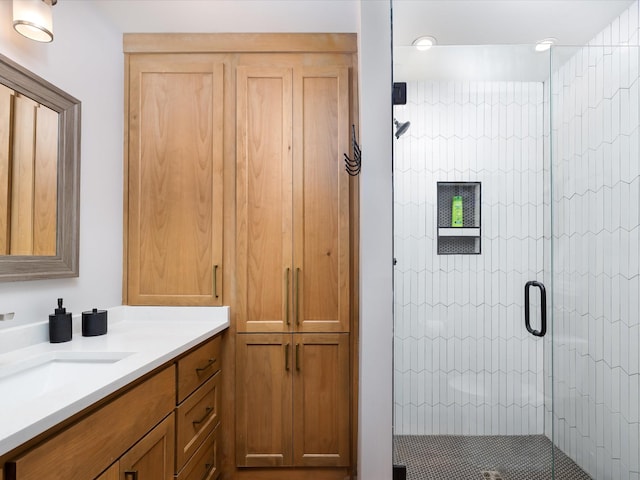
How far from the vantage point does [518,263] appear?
1.73 m

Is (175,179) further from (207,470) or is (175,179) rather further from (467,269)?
(467,269)

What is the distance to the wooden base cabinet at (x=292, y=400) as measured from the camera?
1952 millimetres

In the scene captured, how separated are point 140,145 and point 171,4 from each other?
72 centimetres

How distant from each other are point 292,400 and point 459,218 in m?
1.26

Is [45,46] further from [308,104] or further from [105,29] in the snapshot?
[308,104]

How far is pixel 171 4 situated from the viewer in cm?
183

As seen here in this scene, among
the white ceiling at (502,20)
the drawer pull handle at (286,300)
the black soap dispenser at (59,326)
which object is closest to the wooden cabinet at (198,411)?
the drawer pull handle at (286,300)

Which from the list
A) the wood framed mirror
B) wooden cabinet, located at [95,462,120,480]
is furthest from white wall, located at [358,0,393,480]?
the wood framed mirror

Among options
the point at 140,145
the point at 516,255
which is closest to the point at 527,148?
the point at 516,255

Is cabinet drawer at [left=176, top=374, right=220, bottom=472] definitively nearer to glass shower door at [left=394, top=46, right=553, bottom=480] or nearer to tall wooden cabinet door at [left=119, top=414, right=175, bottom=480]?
tall wooden cabinet door at [left=119, top=414, right=175, bottom=480]

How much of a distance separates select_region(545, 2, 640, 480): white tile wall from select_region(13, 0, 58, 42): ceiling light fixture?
6.86ft

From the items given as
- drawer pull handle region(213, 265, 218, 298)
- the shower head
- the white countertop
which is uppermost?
the shower head

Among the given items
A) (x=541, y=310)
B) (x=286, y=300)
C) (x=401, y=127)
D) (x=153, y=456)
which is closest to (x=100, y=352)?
(x=153, y=456)

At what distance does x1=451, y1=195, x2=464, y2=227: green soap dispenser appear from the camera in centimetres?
175
